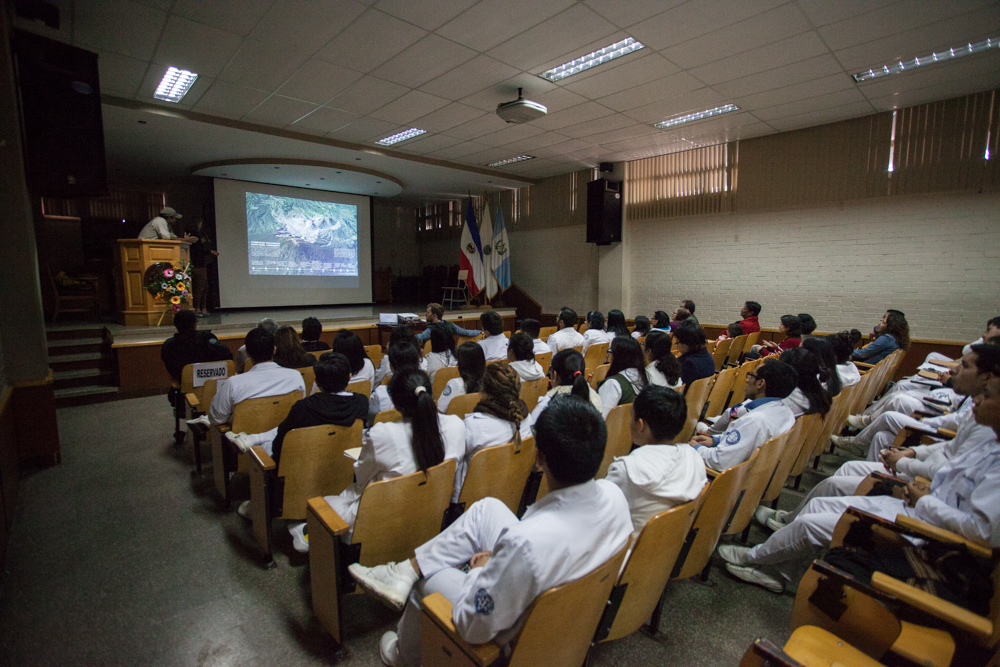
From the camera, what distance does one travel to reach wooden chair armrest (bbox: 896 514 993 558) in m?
1.51

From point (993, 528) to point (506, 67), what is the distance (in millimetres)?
5095

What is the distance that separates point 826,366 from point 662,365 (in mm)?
1111

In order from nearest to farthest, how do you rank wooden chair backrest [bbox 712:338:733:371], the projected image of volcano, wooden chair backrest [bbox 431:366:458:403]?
1. wooden chair backrest [bbox 431:366:458:403]
2. wooden chair backrest [bbox 712:338:733:371]
3. the projected image of volcano

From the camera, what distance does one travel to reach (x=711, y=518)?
1.83 m

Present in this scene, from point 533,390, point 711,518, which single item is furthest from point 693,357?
point 711,518

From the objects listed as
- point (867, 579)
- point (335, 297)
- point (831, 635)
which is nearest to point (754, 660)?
point (831, 635)

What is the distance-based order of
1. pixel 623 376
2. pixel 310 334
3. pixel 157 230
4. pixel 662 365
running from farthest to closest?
pixel 157 230, pixel 310 334, pixel 662 365, pixel 623 376

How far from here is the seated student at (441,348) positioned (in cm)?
416

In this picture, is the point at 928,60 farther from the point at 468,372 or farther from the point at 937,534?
the point at 468,372

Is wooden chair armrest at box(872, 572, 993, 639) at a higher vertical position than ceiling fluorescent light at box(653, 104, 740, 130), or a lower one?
lower

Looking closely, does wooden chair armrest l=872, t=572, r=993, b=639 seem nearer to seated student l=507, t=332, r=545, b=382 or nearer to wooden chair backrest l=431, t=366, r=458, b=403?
seated student l=507, t=332, r=545, b=382

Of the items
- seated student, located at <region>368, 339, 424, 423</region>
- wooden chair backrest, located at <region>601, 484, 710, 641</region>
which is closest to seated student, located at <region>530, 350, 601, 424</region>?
seated student, located at <region>368, 339, 424, 423</region>

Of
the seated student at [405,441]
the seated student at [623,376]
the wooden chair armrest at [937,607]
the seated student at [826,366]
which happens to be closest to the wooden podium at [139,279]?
the seated student at [405,441]

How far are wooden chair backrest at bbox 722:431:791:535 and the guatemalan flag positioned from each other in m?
8.87
